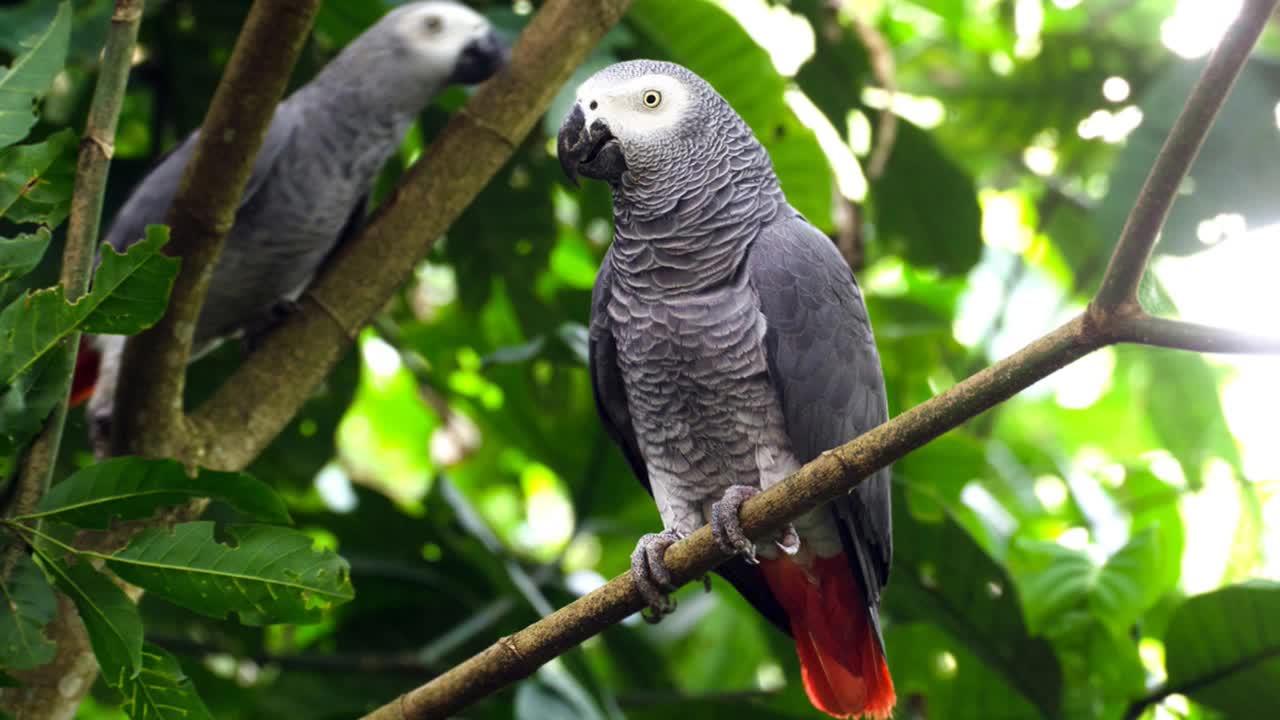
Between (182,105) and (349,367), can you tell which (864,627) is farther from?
(182,105)

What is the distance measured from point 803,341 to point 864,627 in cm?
49

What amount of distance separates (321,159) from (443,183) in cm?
61

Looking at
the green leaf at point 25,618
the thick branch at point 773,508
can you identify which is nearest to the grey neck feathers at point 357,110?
the green leaf at point 25,618

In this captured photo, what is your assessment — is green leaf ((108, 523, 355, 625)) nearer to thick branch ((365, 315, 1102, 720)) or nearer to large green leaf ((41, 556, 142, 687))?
large green leaf ((41, 556, 142, 687))

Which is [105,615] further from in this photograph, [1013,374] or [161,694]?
[1013,374]

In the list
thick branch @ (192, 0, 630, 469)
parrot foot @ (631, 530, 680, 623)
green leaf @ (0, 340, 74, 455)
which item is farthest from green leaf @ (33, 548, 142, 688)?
thick branch @ (192, 0, 630, 469)

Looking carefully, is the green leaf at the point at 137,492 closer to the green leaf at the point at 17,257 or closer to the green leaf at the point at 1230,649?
the green leaf at the point at 17,257

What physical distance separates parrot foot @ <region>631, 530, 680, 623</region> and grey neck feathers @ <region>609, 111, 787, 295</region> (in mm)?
349

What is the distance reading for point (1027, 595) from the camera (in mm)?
2131

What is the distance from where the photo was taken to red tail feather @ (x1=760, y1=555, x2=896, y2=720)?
68.4 inches

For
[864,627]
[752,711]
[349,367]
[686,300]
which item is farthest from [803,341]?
[349,367]

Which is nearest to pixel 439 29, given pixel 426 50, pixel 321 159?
pixel 426 50

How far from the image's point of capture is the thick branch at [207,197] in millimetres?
1521

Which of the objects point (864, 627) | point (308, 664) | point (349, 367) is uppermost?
point (864, 627)
